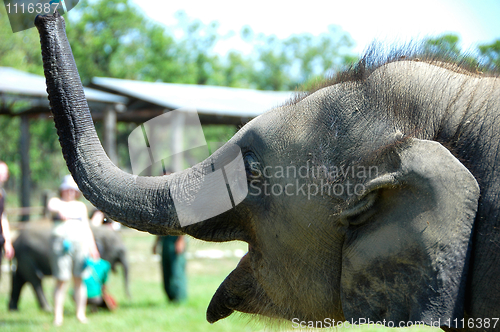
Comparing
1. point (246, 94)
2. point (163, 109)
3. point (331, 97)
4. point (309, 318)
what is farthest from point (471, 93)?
point (246, 94)

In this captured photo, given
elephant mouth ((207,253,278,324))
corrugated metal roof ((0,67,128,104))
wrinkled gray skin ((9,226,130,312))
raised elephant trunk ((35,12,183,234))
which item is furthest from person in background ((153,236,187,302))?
raised elephant trunk ((35,12,183,234))

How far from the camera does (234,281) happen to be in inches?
88.8

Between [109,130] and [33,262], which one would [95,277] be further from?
[109,130]

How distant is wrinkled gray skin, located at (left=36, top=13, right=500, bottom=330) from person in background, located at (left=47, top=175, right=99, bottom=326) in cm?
654

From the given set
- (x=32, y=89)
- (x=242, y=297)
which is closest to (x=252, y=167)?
(x=242, y=297)

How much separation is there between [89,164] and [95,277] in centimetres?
697

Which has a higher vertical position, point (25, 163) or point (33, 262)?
point (33, 262)

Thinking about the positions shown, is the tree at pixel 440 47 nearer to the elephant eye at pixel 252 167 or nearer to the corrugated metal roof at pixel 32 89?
the elephant eye at pixel 252 167

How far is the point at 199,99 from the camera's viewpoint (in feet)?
62.6

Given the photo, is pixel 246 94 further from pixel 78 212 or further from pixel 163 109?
pixel 78 212

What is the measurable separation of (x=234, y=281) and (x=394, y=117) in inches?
39.6

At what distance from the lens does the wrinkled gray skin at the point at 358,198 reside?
1.65m

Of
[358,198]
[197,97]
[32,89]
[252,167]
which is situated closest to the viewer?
[358,198]

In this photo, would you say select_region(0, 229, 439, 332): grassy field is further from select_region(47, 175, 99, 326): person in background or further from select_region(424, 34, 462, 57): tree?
select_region(424, 34, 462, 57): tree
